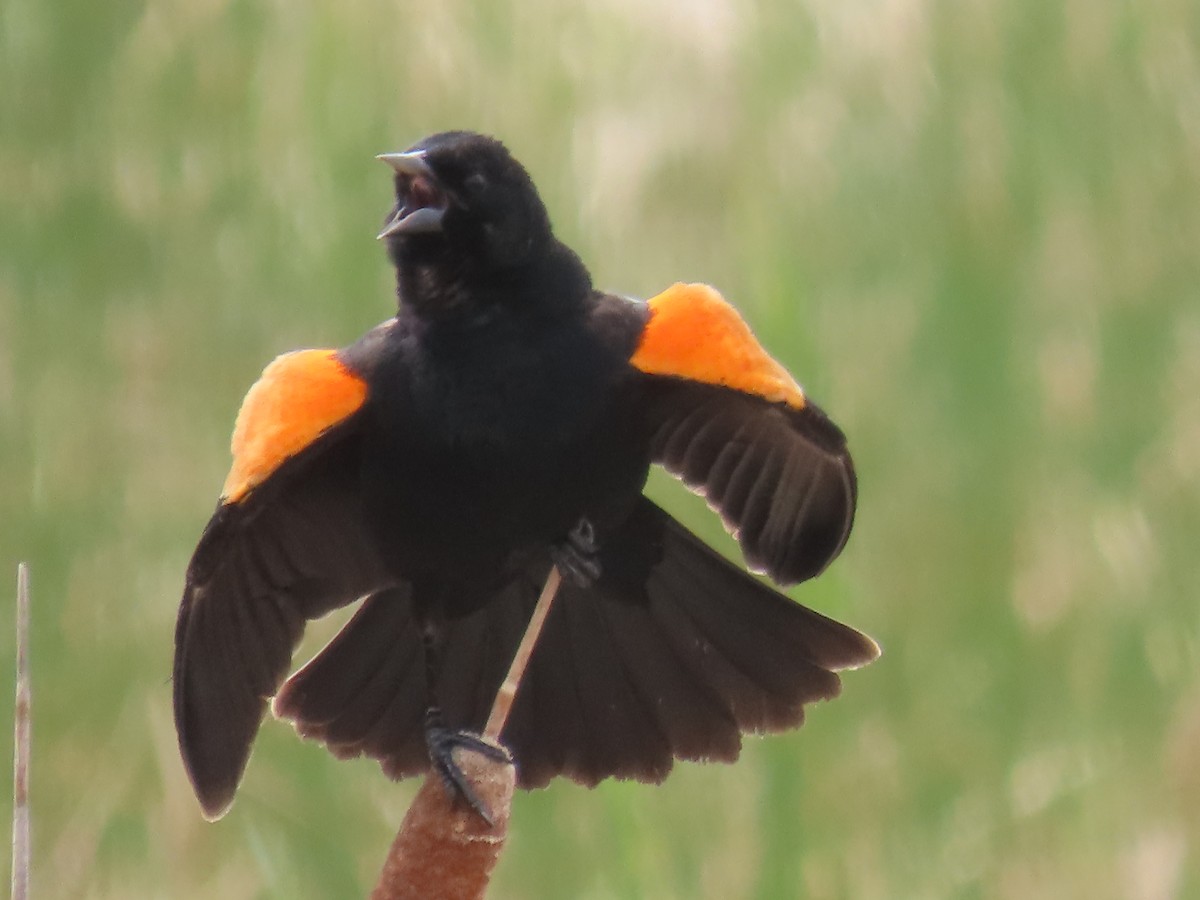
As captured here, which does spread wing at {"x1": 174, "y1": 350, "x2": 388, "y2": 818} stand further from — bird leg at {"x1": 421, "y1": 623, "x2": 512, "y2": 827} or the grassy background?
the grassy background

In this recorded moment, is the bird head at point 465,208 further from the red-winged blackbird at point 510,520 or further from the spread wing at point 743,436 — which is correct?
the spread wing at point 743,436

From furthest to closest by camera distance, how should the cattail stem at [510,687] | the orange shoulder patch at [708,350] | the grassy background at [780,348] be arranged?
the grassy background at [780,348] < the orange shoulder patch at [708,350] < the cattail stem at [510,687]

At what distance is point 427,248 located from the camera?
131 centimetres

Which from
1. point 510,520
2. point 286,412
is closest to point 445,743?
point 510,520

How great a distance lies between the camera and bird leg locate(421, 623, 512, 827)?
1022mm

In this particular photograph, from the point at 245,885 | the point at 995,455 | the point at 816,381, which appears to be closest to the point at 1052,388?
the point at 995,455

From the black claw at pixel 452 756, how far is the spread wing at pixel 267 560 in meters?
0.16

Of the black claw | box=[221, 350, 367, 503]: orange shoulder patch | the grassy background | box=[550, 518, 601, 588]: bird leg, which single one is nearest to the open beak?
box=[221, 350, 367, 503]: orange shoulder patch

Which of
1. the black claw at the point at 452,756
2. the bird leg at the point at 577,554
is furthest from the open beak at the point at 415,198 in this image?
the black claw at the point at 452,756

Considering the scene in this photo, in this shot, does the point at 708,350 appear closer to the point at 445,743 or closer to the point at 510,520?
the point at 510,520

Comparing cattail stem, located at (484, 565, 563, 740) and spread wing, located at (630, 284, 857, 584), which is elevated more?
spread wing, located at (630, 284, 857, 584)

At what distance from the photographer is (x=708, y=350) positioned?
4.03 feet

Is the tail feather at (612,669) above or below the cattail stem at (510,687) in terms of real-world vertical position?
below

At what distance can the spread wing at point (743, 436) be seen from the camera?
1241 millimetres
